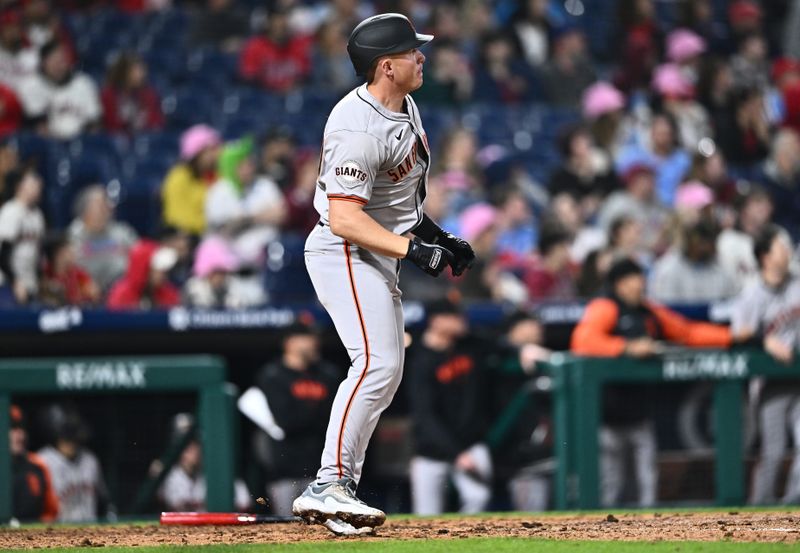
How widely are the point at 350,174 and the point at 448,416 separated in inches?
131

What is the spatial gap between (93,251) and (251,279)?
98cm

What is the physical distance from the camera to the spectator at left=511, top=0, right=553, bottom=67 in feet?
42.3

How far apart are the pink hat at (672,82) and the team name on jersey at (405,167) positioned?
7859mm

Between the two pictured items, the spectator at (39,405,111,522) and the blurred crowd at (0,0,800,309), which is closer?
the spectator at (39,405,111,522)

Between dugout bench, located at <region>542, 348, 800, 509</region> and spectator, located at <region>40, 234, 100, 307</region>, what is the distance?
282 centimetres

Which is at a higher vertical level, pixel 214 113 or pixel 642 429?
pixel 214 113

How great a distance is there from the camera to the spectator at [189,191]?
970 cm

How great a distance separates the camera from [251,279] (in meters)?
9.08

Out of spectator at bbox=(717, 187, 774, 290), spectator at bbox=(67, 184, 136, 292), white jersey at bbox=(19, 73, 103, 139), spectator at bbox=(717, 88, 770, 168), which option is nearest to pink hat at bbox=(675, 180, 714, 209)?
spectator at bbox=(717, 187, 774, 290)

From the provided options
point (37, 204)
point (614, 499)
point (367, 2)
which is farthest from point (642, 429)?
point (367, 2)

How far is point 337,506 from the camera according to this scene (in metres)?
4.83

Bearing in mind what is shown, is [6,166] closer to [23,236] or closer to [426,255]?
[23,236]

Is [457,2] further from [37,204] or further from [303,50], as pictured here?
[37,204]

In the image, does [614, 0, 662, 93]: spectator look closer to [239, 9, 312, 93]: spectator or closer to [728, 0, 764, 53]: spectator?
[728, 0, 764, 53]: spectator
